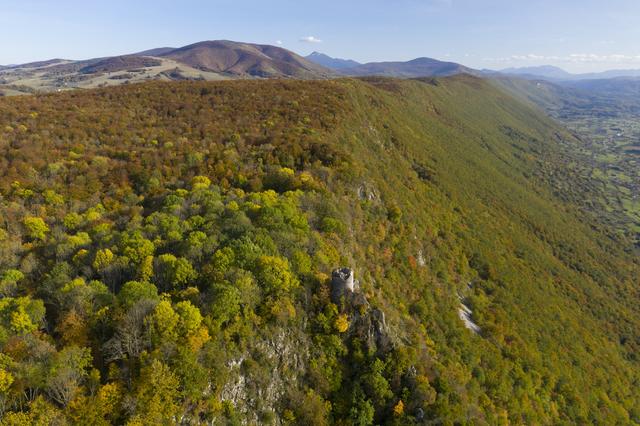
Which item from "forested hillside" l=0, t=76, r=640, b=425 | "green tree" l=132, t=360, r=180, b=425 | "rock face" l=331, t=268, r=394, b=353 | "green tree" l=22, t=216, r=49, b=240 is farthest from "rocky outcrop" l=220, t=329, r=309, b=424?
"green tree" l=22, t=216, r=49, b=240

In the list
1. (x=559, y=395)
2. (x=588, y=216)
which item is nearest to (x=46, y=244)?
(x=559, y=395)

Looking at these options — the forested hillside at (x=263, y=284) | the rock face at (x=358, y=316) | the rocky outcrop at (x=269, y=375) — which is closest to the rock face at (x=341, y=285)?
the rock face at (x=358, y=316)

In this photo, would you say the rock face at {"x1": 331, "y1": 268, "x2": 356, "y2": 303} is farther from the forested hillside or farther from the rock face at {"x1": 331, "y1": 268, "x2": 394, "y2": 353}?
the forested hillside

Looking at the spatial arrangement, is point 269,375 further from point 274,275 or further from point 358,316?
point 358,316

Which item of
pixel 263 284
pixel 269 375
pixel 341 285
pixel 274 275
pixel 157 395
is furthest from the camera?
pixel 341 285

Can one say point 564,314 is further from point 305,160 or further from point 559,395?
point 305,160

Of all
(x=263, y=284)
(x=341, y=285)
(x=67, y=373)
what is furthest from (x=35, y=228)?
(x=341, y=285)

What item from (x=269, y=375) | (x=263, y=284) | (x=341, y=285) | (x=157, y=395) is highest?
(x=263, y=284)

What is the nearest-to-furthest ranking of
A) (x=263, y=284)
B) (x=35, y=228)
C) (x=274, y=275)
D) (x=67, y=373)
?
(x=67, y=373), (x=263, y=284), (x=274, y=275), (x=35, y=228)

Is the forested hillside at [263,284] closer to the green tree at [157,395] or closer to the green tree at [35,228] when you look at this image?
the green tree at [157,395]

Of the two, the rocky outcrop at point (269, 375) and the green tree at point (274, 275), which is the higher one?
the green tree at point (274, 275)
